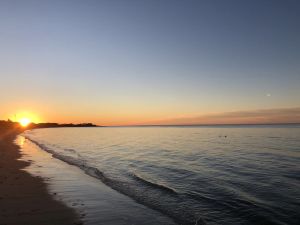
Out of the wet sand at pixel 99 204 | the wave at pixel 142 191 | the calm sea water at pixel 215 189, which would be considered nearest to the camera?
the wet sand at pixel 99 204

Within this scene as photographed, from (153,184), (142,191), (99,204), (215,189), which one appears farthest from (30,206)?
(215,189)

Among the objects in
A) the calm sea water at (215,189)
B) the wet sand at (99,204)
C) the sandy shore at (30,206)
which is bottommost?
the calm sea water at (215,189)

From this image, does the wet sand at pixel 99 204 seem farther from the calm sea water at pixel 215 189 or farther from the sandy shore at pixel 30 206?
the calm sea water at pixel 215 189

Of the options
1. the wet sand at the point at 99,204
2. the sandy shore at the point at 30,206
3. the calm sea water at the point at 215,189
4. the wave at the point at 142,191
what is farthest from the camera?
the calm sea water at the point at 215,189

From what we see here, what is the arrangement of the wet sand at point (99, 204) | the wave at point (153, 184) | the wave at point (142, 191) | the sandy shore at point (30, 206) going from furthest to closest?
the wave at point (153, 184) → the wave at point (142, 191) → the wet sand at point (99, 204) → the sandy shore at point (30, 206)

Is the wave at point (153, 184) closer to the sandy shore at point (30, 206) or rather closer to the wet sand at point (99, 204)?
the wet sand at point (99, 204)

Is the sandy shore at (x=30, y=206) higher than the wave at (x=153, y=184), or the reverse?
the sandy shore at (x=30, y=206)

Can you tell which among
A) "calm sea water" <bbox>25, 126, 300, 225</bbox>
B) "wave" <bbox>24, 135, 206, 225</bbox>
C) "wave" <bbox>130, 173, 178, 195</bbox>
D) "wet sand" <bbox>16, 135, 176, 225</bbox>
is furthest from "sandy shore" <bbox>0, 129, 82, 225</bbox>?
"wave" <bbox>130, 173, 178, 195</bbox>

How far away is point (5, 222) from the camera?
10719mm

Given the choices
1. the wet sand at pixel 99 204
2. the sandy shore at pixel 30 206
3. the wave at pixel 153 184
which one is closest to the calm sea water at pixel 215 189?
the wave at pixel 153 184

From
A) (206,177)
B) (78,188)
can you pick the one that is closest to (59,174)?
(78,188)

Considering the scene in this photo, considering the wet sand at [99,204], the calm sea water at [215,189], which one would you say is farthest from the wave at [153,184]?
the wet sand at [99,204]

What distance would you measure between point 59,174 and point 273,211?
51.1 ft

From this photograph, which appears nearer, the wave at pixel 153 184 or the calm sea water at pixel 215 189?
the calm sea water at pixel 215 189
